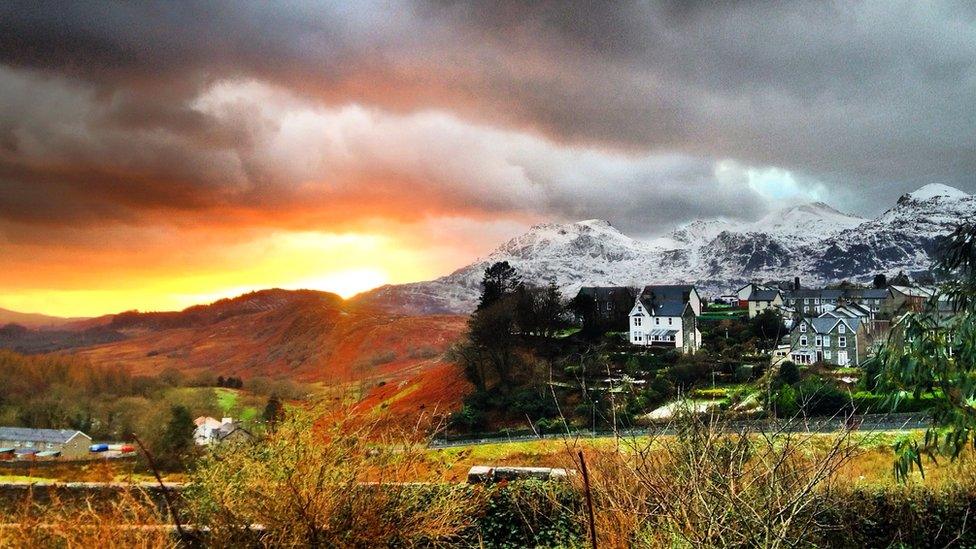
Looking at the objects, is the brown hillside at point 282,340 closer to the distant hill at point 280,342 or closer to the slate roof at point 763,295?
the distant hill at point 280,342

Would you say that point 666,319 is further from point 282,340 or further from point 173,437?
point 282,340

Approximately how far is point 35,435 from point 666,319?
30.7m

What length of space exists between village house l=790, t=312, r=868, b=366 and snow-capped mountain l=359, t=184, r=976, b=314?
5020 mm

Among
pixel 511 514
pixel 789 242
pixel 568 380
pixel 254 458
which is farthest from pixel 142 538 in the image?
pixel 789 242

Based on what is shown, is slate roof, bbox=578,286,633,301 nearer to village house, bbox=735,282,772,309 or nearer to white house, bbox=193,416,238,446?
village house, bbox=735,282,772,309

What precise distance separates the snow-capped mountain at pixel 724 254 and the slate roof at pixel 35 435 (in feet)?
71.0

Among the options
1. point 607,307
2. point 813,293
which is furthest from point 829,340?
point 607,307

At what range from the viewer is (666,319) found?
31.1 m

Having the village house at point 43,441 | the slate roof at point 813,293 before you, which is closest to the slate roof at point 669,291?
the slate roof at point 813,293

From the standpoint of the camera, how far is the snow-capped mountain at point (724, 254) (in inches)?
1721

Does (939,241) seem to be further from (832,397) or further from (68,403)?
(68,403)

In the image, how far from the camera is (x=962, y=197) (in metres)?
43.4

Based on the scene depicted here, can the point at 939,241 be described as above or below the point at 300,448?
above

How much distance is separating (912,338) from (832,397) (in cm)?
1780
